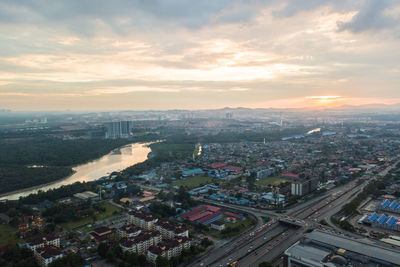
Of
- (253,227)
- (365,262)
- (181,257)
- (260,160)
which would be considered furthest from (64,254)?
(260,160)

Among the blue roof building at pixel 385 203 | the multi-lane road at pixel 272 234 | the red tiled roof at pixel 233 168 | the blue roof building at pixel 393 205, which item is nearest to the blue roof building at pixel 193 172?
the red tiled roof at pixel 233 168

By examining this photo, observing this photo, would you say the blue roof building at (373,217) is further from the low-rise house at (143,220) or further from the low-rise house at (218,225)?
the low-rise house at (143,220)

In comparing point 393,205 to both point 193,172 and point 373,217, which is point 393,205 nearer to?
point 373,217

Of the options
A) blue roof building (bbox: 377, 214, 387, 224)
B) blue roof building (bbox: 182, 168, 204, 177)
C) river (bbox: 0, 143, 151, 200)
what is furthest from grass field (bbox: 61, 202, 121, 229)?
blue roof building (bbox: 377, 214, 387, 224)

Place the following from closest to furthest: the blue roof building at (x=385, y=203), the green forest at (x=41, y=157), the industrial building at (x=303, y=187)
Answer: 1. the blue roof building at (x=385, y=203)
2. the industrial building at (x=303, y=187)
3. the green forest at (x=41, y=157)

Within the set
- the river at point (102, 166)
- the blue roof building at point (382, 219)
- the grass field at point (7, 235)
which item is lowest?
the river at point (102, 166)

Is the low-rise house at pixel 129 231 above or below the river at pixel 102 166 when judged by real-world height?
above

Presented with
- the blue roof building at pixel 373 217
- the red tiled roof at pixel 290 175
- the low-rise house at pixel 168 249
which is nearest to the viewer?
the low-rise house at pixel 168 249

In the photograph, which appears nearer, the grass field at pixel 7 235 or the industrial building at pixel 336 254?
the industrial building at pixel 336 254
